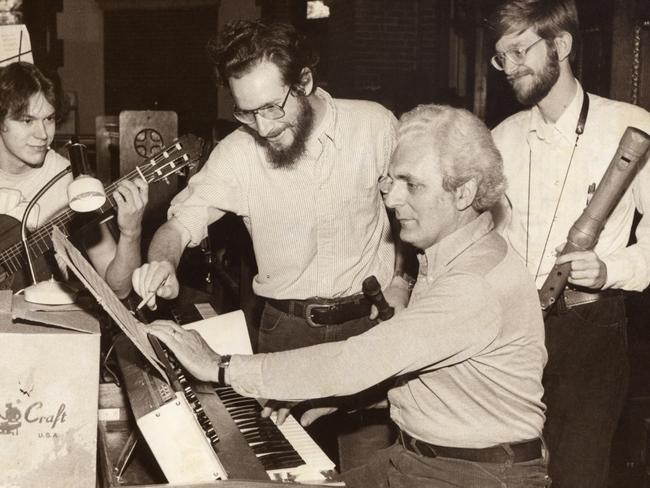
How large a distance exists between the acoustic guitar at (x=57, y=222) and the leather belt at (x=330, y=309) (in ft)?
2.63

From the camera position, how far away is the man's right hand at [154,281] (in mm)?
2580

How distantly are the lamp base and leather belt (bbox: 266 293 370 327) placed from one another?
91 centimetres

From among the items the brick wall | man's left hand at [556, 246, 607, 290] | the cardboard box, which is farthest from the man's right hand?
the brick wall

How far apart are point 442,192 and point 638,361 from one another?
2.96 metres

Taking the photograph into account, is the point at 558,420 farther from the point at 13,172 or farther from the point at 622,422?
the point at 13,172

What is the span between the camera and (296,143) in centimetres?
319

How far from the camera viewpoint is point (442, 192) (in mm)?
2154

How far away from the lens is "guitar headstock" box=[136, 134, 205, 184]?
360cm

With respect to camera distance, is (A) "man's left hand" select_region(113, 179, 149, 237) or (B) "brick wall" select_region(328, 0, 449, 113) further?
(B) "brick wall" select_region(328, 0, 449, 113)

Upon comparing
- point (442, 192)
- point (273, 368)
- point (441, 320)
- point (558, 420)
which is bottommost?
point (558, 420)

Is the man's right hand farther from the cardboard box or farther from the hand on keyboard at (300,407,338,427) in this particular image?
the hand on keyboard at (300,407,338,427)

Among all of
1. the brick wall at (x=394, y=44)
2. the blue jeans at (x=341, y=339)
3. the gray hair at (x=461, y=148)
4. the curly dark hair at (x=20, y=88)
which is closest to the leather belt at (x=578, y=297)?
the blue jeans at (x=341, y=339)

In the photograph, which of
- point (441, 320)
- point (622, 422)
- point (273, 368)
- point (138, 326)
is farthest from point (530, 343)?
point (622, 422)

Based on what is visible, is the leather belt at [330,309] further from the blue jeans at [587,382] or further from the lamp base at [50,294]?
the lamp base at [50,294]
